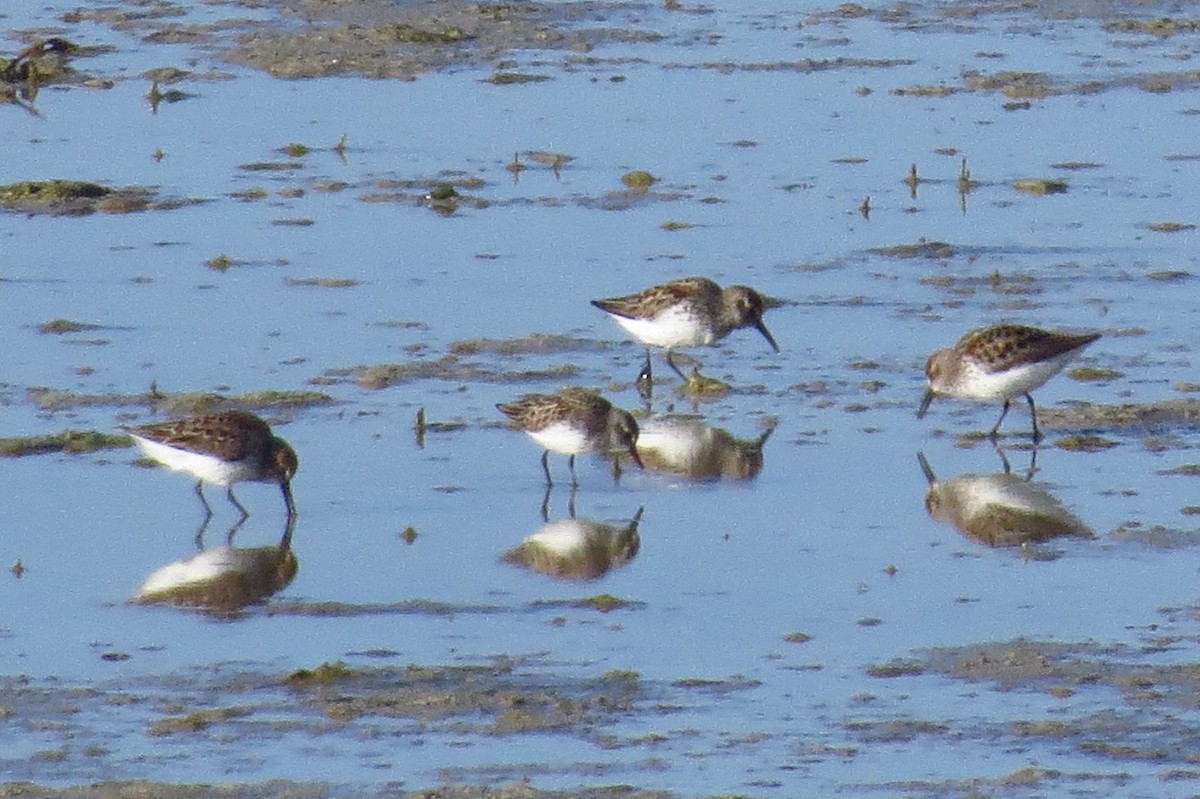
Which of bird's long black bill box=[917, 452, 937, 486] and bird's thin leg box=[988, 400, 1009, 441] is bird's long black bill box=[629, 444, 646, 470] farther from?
bird's thin leg box=[988, 400, 1009, 441]

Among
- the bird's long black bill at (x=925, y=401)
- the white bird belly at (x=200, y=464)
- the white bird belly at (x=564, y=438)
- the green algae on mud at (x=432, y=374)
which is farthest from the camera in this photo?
the green algae on mud at (x=432, y=374)

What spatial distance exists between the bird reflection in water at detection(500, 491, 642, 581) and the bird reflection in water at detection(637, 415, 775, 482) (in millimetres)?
1036

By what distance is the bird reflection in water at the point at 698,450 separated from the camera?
14812mm

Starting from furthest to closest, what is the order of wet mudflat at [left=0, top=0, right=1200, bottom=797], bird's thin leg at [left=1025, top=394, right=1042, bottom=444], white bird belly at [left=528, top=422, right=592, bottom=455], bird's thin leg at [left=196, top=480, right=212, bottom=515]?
1. bird's thin leg at [left=1025, top=394, right=1042, bottom=444]
2. white bird belly at [left=528, top=422, right=592, bottom=455]
3. bird's thin leg at [left=196, top=480, right=212, bottom=515]
4. wet mudflat at [left=0, top=0, right=1200, bottom=797]

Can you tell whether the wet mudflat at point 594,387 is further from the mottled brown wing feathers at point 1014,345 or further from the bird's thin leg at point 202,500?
the mottled brown wing feathers at point 1014,345

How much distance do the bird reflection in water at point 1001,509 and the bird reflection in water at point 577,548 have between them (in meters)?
1.66

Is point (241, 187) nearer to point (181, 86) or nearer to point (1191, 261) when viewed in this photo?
point (181, 86)

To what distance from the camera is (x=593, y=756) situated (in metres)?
10.2

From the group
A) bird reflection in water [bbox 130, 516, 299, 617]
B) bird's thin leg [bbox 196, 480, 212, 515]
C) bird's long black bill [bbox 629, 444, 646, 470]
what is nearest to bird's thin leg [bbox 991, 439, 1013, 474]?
bird's long black bill [bbox 629, 444, 646, 470]

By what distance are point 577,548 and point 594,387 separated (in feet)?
10.9

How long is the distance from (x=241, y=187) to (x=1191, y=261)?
7.68 meters

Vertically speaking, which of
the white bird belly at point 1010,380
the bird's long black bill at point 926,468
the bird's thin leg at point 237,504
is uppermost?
the white bird belly at point 1010,380

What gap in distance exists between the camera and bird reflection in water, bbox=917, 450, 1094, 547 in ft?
44.3

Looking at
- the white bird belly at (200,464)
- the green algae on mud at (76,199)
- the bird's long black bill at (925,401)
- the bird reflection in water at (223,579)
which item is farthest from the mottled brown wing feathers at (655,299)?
the green algae on mud at (76,199)
